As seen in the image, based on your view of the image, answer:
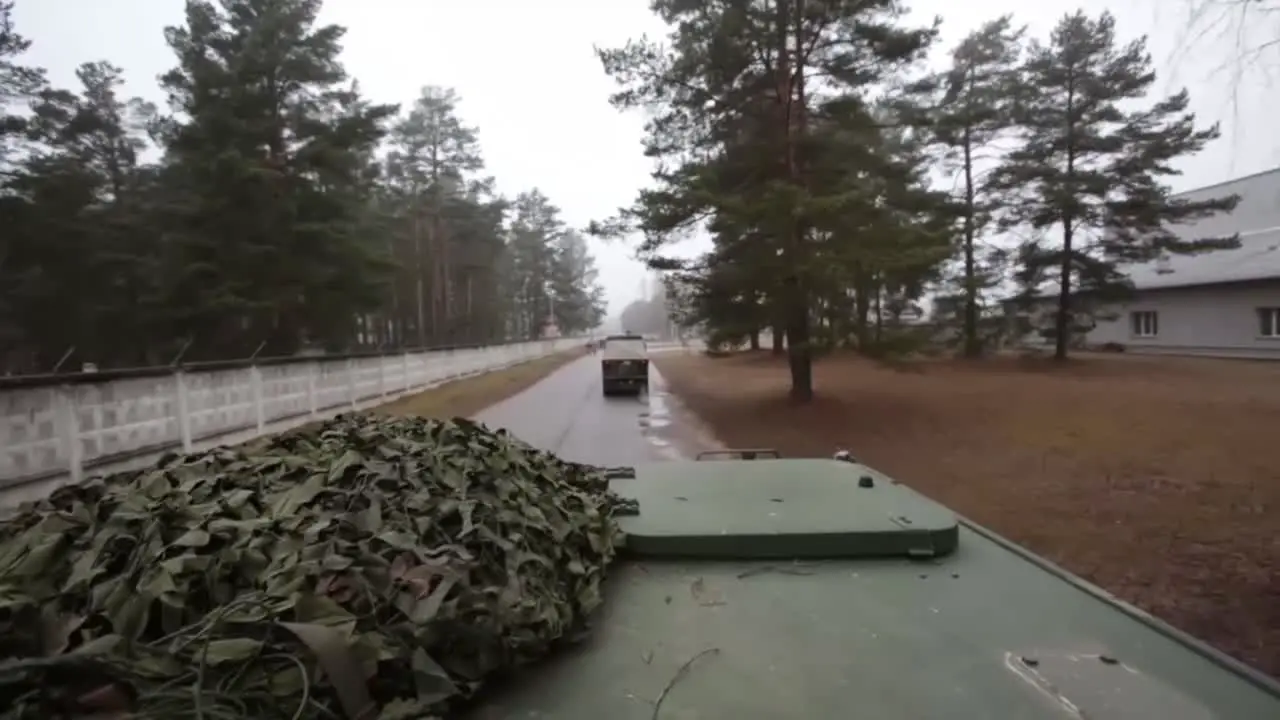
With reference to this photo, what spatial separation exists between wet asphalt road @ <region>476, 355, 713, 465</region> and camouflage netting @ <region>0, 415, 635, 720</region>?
288 inches

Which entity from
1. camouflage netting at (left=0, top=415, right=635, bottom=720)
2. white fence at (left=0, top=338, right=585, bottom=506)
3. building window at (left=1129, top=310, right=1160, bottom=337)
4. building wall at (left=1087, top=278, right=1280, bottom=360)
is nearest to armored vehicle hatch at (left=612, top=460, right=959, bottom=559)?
camouflage netting at (left=0, top=415, right=635, bottom=720)

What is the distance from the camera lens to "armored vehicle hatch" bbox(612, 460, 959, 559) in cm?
264

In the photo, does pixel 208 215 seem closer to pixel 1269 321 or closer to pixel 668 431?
pixel 668 431

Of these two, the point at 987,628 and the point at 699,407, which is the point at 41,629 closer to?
the point at 987,628

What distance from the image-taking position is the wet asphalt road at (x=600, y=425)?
1409 centimetres

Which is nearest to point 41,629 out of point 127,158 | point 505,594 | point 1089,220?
point 505,594

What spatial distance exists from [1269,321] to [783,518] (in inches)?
1536

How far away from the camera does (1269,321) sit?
107ft

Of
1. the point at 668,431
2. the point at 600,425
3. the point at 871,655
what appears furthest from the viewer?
the point at 600,425

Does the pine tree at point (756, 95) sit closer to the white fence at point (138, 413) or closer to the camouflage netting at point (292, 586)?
the white fence at point (138, 413)

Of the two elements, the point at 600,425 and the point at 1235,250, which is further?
the point at 1235,250

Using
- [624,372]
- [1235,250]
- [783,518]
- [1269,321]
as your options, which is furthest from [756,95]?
[1235,250]

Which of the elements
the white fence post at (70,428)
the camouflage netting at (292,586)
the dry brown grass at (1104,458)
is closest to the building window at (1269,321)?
the dry brown grass at (1104,458)

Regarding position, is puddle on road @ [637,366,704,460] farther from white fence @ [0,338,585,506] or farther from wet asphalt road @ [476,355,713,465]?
white fence @ [0,338,585,506]
